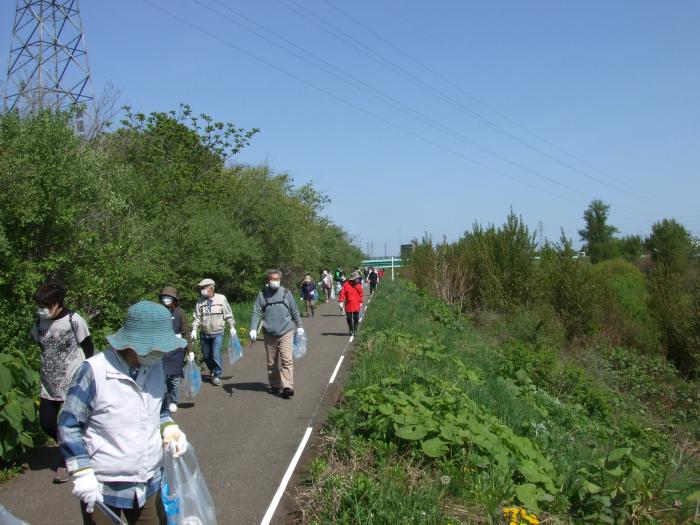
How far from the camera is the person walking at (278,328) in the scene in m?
9.26

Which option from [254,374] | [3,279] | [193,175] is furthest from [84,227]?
[193,175]

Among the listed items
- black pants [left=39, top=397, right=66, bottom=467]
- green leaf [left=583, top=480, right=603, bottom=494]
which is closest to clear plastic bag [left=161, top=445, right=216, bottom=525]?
black pants [left=39, top=397, right=66, bottom=467]

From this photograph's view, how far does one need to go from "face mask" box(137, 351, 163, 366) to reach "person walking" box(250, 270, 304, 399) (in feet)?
19.4

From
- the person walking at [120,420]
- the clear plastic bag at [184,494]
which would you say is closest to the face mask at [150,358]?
the person walking at [120,420]

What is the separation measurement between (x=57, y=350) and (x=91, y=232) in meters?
4.08

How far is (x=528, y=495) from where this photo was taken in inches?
192

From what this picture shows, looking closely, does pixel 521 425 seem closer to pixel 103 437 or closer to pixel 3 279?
pixel 103 437

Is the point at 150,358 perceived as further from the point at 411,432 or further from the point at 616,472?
the point at 616,472

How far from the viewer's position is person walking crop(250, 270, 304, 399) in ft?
30.4

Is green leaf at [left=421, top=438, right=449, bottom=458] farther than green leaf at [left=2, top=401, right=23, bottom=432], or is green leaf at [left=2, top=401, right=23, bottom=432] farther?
green leaf at [left=2, top=401, right=23, bottom=432]

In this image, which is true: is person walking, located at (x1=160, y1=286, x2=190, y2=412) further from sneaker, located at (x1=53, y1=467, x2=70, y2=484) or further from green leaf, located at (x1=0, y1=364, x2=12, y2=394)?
green leaf, located at (x1=0, y1=364, x2=12, y2=394)

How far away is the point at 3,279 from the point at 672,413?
63.6 ft

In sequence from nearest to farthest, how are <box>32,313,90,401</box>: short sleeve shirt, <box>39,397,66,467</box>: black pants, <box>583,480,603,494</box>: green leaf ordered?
<box>583,480,603,494</box>: green leaf, <box>32,313,90,401</box>: short sleeve shirt, <box>39,397,66,467</box>: black pants

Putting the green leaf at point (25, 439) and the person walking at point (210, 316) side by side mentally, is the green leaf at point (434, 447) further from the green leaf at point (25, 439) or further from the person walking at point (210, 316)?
the person walking at point (210, 316)
